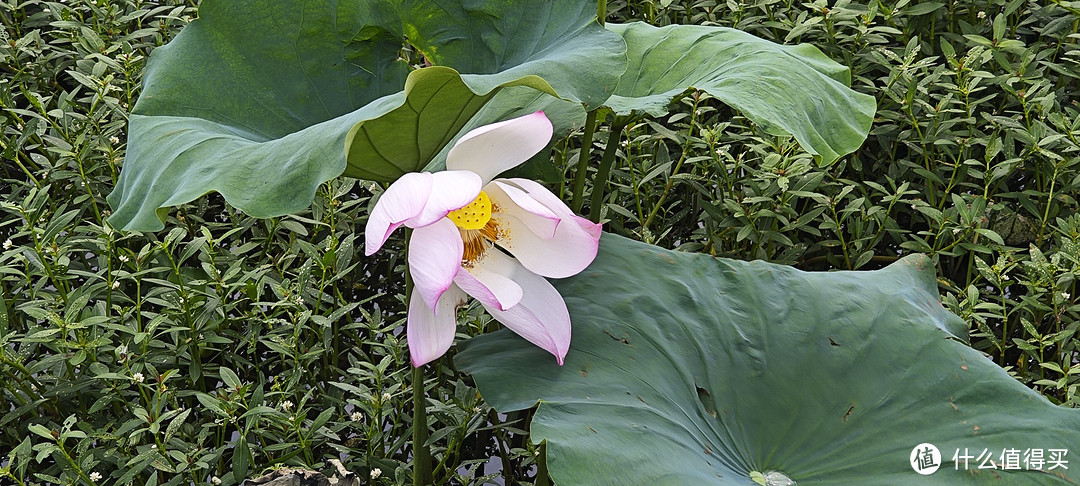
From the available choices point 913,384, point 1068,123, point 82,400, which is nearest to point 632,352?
point 913,384

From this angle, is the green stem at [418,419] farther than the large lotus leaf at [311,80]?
Yes

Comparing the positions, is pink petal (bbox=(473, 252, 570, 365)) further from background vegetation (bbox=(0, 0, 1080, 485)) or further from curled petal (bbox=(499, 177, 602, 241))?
background vegetation (bbox=(0, 0, 1080, 485))

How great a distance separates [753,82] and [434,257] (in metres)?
0.43

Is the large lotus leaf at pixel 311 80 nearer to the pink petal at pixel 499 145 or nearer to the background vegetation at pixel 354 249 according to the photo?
the pink petal at pixel 499 145

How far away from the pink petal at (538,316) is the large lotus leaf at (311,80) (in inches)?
6.5

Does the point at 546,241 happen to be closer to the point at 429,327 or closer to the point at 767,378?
the point at 429,327

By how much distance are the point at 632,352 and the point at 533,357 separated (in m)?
0.11

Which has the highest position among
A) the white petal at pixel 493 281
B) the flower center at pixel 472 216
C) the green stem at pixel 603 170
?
the flower center at pixel 472 216

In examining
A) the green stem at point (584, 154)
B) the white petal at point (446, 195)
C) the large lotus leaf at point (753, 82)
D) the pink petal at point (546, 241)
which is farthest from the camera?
the green stem at point (584, 154)

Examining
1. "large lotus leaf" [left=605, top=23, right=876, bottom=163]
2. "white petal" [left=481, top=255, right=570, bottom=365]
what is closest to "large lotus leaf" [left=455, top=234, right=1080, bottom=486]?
"white petal" [left=481, top=255, right=570, bottom=365]

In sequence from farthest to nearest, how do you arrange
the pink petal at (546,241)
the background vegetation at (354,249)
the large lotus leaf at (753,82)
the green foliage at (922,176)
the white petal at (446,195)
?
the green foliage at (922,176) < the background vegetation at (354,249) < the large lotus leaf at (753,82) < the pink petal at (546,241) < the white petal at (446,195)

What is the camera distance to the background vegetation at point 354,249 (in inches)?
51.0

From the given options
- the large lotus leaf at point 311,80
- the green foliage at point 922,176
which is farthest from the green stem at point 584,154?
the green foliage at point 922,176

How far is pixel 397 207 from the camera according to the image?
0.74 m
